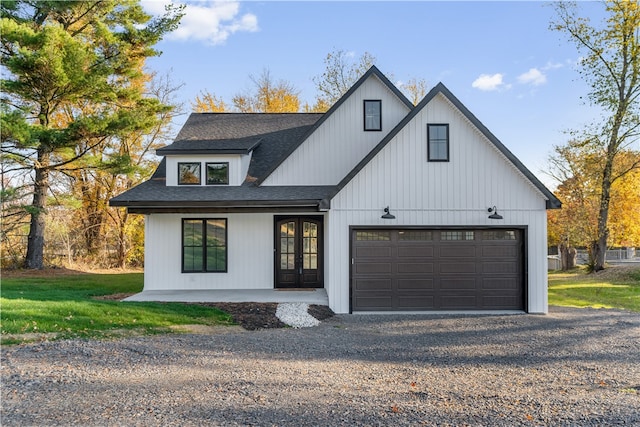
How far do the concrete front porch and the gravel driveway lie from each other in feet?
8.34

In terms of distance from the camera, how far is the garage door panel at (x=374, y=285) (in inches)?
400

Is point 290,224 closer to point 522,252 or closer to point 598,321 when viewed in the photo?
point 522,252

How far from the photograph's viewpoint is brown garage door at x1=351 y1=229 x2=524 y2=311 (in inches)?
403

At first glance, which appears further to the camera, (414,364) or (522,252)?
(522,252)

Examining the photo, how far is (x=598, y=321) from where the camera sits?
9523 millimetres

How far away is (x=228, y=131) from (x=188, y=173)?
8.60 ft

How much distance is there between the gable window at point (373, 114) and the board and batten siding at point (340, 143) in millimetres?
126

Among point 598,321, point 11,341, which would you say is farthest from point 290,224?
point 598,321

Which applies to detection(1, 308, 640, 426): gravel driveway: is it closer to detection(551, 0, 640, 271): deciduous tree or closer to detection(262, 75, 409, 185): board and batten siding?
detection(262, 75, 409, 185): board and batten siding

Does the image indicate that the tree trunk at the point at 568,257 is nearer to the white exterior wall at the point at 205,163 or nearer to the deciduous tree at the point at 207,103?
the white exterior wall at the point at 205,163

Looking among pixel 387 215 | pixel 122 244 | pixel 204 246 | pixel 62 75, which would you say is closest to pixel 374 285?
pixel 387 215

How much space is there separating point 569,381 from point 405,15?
1144 centimetres

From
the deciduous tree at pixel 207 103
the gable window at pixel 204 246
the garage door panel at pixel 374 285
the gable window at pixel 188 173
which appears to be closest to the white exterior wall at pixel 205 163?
the gable window at pixel 188 173

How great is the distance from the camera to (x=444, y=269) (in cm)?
1026
